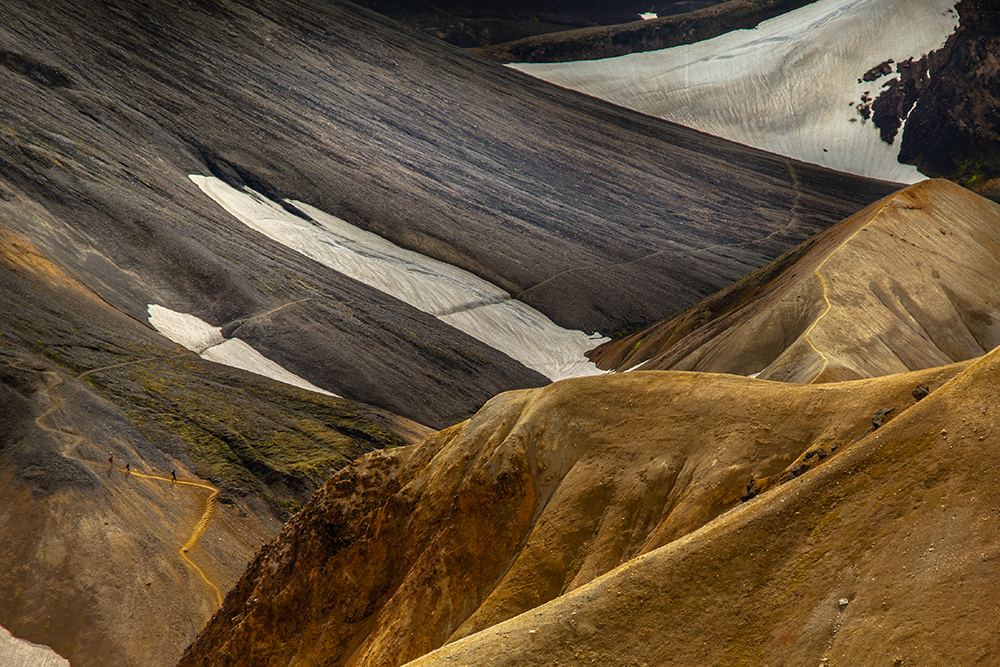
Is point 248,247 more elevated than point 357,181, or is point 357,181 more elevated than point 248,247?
point 357,181

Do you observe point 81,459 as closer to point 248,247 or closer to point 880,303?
point 248,247

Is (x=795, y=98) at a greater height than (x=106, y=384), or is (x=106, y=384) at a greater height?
(x=795, y=98)

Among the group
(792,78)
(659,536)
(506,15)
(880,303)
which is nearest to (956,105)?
(792,78)

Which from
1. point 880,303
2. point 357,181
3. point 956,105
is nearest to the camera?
point 880,303

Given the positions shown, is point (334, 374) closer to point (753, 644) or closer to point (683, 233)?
point (753, 644)

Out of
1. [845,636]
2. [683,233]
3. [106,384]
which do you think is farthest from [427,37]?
[845,636]

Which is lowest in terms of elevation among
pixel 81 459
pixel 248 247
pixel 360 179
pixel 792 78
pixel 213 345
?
pixel 213 345

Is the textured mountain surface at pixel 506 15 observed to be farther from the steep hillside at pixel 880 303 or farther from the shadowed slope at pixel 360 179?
the steep hillside at pixel 880 303
